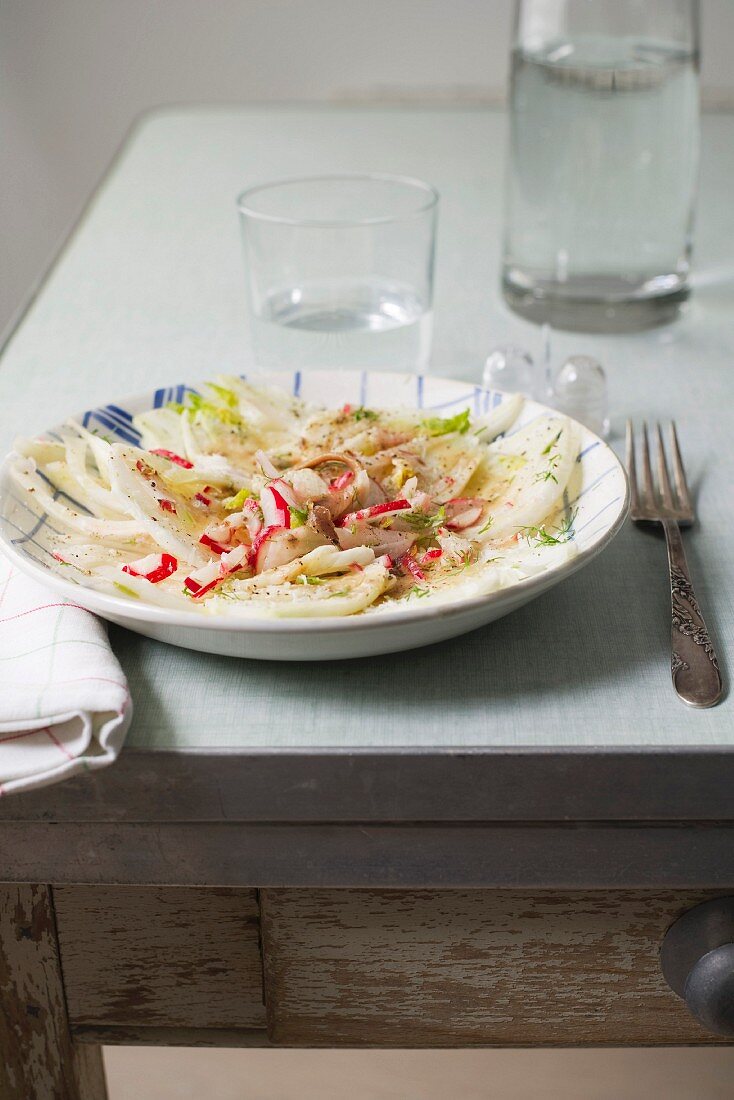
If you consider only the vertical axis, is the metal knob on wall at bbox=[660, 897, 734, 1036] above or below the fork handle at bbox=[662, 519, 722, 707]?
below

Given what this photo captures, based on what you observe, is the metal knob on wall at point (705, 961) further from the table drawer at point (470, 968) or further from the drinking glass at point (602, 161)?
the drinking glass at point (602, 161)

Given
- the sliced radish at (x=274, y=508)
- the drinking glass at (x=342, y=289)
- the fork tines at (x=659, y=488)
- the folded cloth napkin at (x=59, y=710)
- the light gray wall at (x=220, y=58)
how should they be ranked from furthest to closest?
the light gray wall at (x=220, y=58) → the drinking glass at (x=342, y=289) → the fork tines at (x=659, y=488) → the sliced radish at (x=274, y=508) → the folded cloth napkin at (x=59, y=710)

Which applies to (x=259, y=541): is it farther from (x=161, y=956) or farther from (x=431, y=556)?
(x=161, y=956)

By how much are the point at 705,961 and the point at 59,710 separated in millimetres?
329

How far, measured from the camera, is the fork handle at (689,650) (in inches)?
21.6

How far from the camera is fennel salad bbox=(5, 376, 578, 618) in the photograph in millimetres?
551

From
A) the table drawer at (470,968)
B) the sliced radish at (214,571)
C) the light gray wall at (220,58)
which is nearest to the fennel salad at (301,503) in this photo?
the sliced radish at (214,571)

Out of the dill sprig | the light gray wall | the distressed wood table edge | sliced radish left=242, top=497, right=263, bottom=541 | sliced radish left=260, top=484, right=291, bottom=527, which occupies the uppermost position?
sliced radish left=260, top=484, right=291, bottom=527

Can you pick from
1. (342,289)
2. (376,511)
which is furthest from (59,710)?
(342,289)

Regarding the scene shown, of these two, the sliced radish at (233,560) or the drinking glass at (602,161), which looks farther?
the drinking glass at (602,161)

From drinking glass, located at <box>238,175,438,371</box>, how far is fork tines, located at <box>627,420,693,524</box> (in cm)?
22

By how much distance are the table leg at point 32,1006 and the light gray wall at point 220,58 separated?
2257 mm

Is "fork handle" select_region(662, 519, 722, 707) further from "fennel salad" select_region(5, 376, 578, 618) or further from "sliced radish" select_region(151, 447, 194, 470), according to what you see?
"sliced radish" select_region(151, 447, 194, 470)

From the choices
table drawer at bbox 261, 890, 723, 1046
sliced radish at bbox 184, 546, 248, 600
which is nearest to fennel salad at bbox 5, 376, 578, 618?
sliced radish at bbox 184, 546, 248, 600
